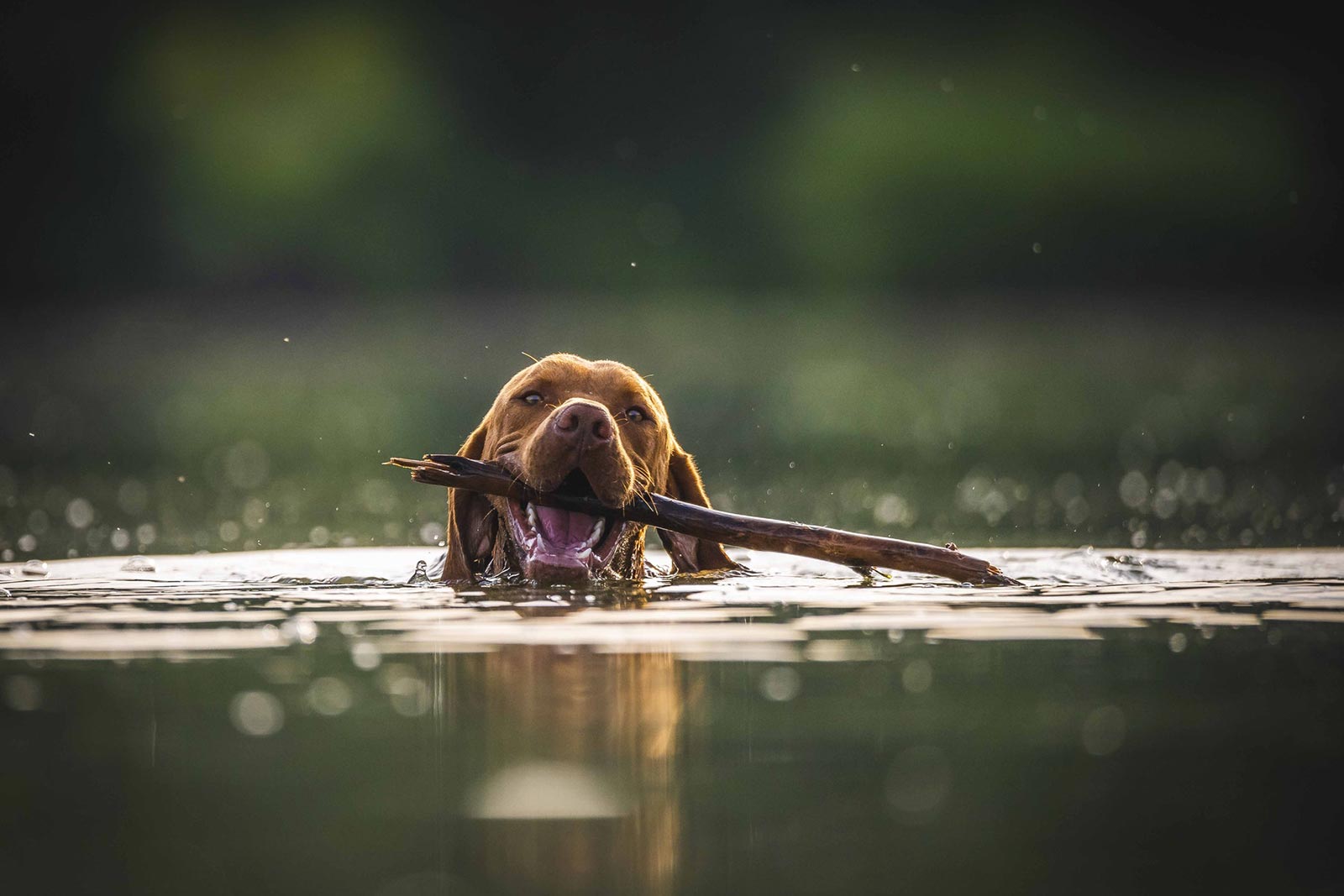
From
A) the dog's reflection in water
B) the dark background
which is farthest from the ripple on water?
the dark background

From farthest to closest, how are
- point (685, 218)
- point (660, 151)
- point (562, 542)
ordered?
point (660, 151)
point (685, 218)
point (562, 542)

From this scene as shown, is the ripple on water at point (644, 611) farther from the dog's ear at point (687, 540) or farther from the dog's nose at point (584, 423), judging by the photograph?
the dog's nose at point (584, 423)

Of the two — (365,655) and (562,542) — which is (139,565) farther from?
(365,655)

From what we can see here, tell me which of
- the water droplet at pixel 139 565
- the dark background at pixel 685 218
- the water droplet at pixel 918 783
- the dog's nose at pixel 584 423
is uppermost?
the dark background at pixel 685 218

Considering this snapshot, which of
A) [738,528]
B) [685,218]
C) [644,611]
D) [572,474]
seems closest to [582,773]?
[644,611]

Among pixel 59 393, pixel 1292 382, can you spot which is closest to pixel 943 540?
pixel 1292 382

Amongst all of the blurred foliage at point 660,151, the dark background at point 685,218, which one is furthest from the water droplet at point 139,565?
the blurred foliage at point 660,151
